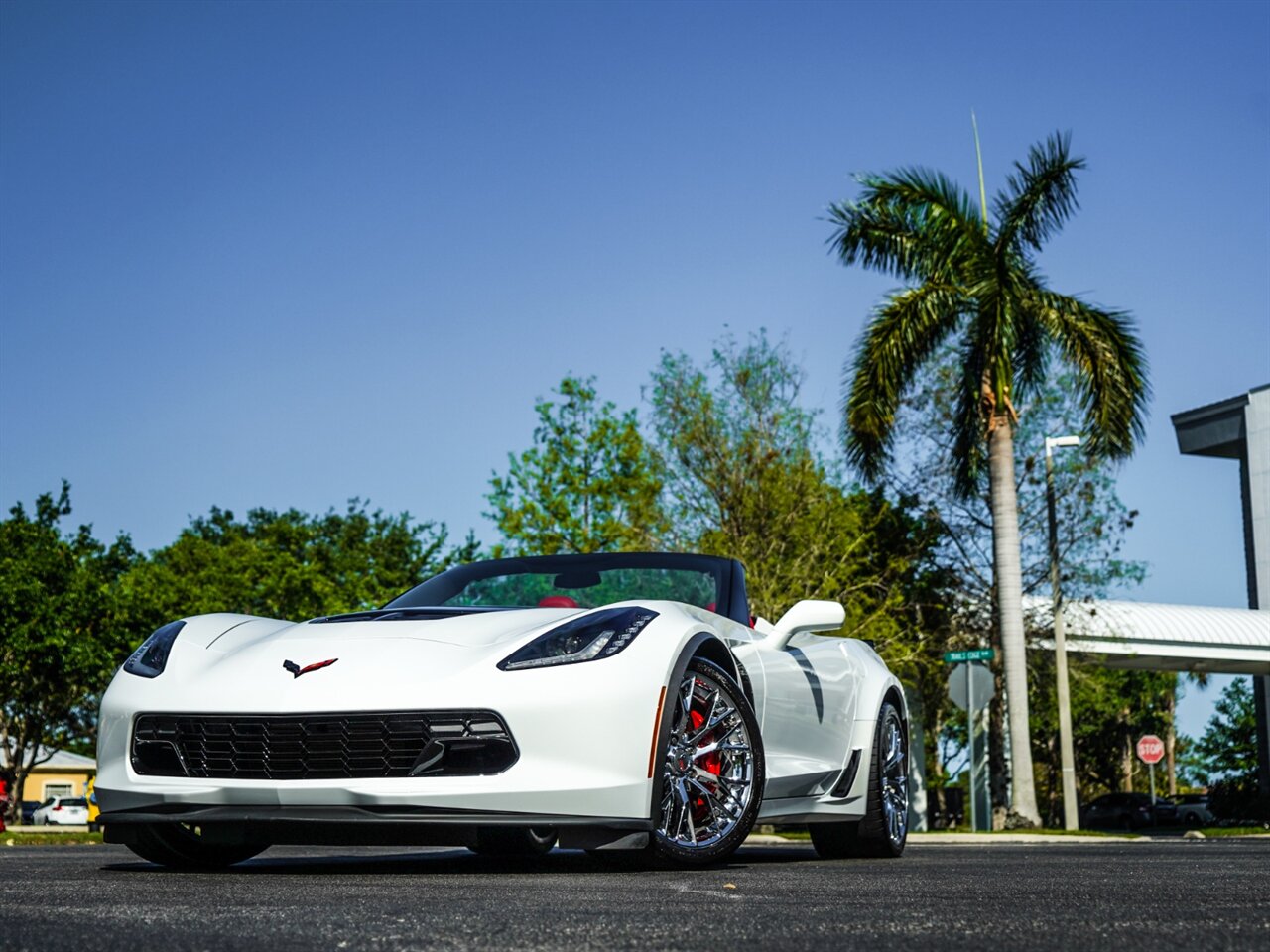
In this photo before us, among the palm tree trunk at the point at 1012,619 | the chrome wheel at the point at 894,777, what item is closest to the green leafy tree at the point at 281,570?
the palm tree trunk at the point at 1012,619

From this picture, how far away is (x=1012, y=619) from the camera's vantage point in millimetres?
22766

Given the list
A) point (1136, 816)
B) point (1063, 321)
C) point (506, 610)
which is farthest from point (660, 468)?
point (1136, 816)

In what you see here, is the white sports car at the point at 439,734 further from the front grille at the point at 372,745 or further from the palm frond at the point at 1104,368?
the palm frond at the point at 1104,368

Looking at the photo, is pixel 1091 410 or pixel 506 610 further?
pixel 1091 410

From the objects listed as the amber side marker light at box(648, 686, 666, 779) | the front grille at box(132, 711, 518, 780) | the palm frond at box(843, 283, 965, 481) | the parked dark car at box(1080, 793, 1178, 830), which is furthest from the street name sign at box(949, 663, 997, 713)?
the parked dark car at box(1080, 793, 1178, 830)

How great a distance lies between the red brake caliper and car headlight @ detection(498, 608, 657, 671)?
408 millimetres

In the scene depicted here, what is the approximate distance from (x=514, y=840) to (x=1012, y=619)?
1804 cm

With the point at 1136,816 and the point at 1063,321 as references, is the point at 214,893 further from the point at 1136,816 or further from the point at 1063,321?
the point at 1136,816

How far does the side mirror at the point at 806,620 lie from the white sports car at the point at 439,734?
0.38 meters

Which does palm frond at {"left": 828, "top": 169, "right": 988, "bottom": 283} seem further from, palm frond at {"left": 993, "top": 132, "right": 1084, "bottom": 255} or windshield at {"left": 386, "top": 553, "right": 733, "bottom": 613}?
windshield at {"left": 386, "top": 553, "right": 733, "bottom": 613}

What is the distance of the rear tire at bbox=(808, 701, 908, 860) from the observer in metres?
7.26

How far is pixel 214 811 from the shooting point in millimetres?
4941

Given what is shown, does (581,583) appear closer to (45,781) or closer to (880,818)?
(880,818)

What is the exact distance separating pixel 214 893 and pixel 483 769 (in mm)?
982
